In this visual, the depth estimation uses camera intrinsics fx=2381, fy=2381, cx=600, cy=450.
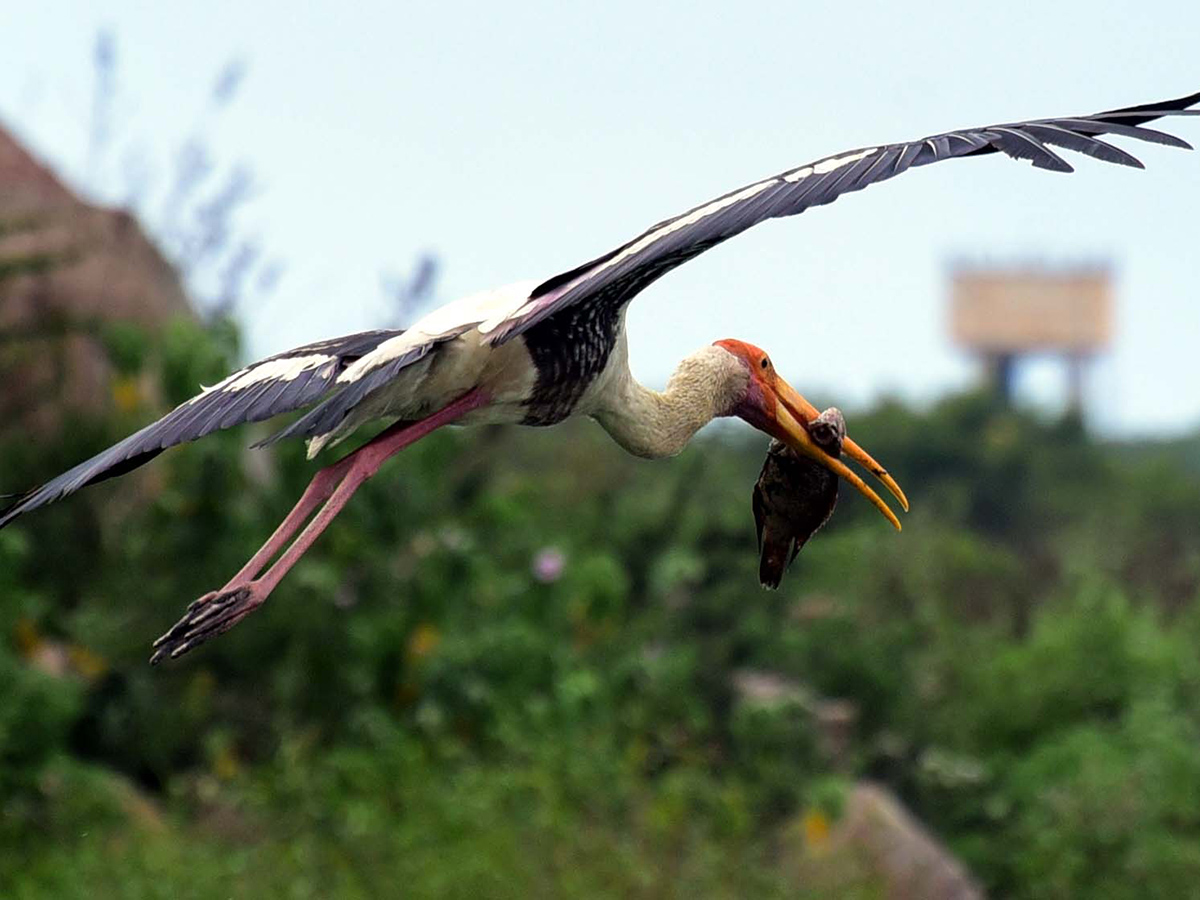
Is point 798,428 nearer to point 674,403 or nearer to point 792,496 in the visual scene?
point 792,496

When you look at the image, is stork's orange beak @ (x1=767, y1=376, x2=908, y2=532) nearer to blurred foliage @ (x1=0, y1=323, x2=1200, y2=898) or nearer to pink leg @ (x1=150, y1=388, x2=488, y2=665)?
pink leg @ (x1=150, y1=388, x2=488, y2=665)

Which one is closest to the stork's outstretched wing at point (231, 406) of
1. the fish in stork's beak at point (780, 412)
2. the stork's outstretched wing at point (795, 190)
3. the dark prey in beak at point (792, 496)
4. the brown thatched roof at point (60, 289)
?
the stork's outstretched wing at point (795, 190)

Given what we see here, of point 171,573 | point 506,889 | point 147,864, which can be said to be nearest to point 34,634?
point 171,573

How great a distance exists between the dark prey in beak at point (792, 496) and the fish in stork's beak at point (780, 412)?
0.07 ft

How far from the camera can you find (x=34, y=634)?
372 inches

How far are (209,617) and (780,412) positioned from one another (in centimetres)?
140

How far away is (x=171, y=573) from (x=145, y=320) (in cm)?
233

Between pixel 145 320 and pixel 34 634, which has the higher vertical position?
pixel 145 320

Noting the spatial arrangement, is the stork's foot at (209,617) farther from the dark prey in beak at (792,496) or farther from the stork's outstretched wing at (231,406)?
the dark prey in beak at (792,496)

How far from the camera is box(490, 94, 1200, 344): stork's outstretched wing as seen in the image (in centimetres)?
409

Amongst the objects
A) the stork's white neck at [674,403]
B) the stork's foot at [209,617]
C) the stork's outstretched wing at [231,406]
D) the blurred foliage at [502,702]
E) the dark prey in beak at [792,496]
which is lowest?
the blurred foliage at [502,702]

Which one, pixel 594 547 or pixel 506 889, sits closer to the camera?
pixel 506 889

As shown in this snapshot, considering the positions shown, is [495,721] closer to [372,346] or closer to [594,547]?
[594,547]

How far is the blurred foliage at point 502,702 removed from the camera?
331 inches
